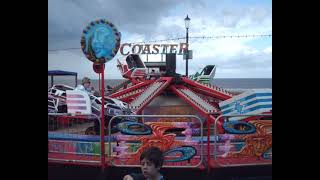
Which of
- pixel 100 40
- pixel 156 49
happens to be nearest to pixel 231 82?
pixel 156 49

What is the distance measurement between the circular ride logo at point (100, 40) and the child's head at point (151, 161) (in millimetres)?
706

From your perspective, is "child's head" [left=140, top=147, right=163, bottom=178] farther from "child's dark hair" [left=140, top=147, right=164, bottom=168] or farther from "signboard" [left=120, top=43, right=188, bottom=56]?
"signboard" [left=120, top=43, right=188, bottom=56]

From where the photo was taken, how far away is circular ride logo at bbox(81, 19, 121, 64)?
Result: 8.54 ft

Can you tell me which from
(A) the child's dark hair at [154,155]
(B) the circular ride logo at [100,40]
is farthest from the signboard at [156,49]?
(A) the child's dark hair at [154,155]

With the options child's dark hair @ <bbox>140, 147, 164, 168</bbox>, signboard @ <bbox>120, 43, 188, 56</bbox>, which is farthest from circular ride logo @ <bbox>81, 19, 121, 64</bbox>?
child's dark hair @ <bbox>140, 147, 164, 168</bbox>

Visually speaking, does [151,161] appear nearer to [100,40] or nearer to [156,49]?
[156,49]

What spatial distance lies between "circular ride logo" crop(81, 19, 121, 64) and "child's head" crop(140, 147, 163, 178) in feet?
2.32

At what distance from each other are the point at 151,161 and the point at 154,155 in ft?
0.20
